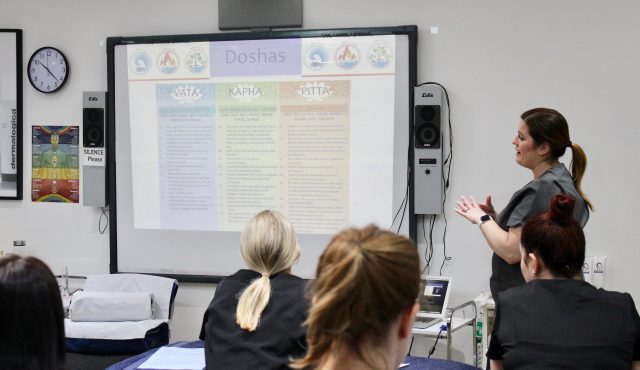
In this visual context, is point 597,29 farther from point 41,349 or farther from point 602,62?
point 41,349

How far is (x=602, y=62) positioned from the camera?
12.0 ft

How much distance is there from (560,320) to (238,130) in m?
2.60

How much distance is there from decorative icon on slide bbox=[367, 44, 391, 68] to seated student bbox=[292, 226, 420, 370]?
8.96 feet

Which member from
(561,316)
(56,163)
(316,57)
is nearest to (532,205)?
(561,316)

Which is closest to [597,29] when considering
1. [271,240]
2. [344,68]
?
[344,68]

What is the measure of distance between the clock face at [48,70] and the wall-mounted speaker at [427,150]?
7.49 ft

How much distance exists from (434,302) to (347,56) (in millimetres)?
1485

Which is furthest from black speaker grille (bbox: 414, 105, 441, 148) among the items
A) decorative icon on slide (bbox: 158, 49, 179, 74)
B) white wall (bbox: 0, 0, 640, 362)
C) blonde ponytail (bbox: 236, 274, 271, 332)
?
blonde ponytail (bbox: 236, 274, 271, 332)

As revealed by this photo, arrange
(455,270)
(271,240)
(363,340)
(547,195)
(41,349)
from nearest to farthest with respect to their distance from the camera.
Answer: (363,340) < (41,349) < (271,240) < (547,195) < (455,270)

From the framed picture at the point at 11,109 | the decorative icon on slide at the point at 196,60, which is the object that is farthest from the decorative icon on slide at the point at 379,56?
the framed picture at the point at 11,109

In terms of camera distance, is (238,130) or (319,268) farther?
(238,130)

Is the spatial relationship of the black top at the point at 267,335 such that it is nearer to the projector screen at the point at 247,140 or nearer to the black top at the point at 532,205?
the black top at the point at 532,205

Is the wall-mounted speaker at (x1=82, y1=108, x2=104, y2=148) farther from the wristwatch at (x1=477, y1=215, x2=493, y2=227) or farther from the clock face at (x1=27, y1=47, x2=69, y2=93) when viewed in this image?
the wristwatch at (x1=477, y1=215, x2=493, y2=227)

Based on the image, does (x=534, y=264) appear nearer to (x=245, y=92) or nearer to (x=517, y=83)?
(x=517, y=83)
